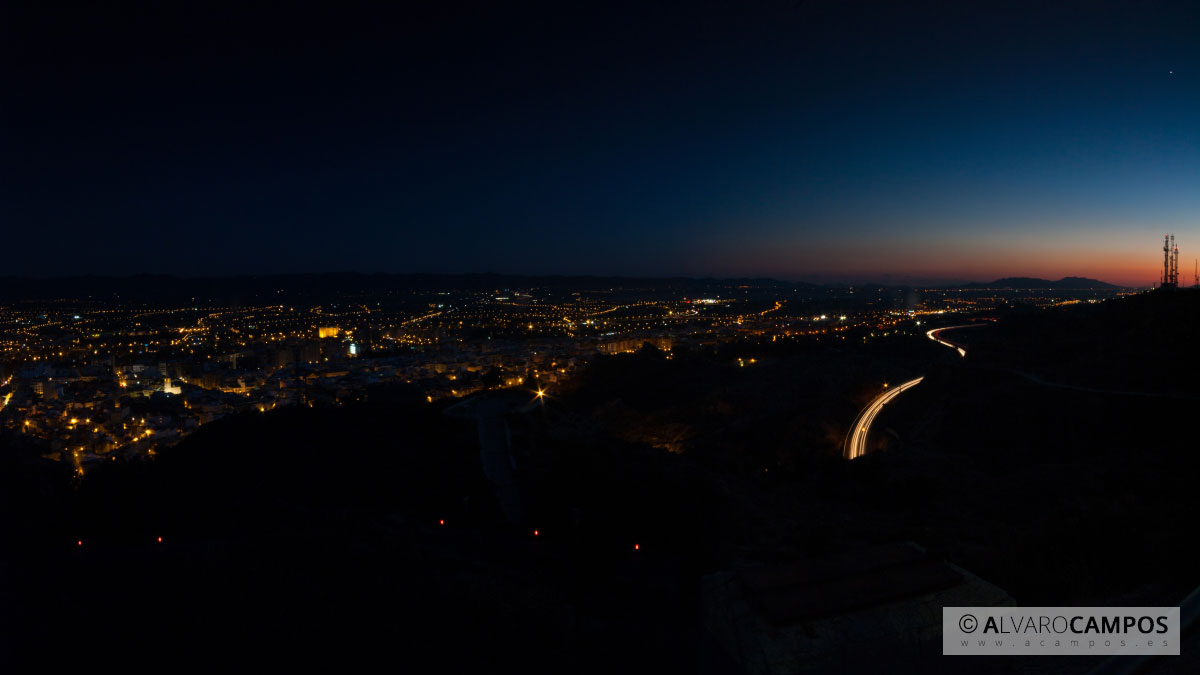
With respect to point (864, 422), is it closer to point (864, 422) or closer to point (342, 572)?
point (864, 422)

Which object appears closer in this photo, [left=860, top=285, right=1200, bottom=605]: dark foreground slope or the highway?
[left=860, top=285, right=1200, bottom=605]: dark foreground slope

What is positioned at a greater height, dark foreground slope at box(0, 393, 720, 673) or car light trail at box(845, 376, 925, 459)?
dark foreground slope at box(0, 393, 720, 673)

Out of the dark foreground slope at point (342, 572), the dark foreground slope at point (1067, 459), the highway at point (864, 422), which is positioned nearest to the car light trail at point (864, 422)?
the highway at point (864, 422)

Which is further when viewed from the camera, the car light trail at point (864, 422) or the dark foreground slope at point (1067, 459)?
the car light trail at point (864, 422)

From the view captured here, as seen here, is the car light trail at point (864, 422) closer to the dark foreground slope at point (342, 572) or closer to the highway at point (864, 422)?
the highway at point (864, 422)

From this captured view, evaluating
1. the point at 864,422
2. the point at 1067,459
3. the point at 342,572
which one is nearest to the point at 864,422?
the point at 864,422

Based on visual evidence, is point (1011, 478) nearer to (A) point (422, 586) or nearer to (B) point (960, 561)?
(B) point (960, 561)

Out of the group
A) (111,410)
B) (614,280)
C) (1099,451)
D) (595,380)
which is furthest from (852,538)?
(614,280)

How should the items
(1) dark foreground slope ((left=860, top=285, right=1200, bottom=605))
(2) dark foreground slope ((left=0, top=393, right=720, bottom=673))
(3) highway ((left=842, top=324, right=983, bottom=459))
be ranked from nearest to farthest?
(2) dark foreground slope ((left=0, top=393, right=720, bottom=673)), (1) dark foreground slope ((left=860, top=285, right=1200, bottom=605)), (3) highway ((left=842, top=324, right=983, bottom=459))

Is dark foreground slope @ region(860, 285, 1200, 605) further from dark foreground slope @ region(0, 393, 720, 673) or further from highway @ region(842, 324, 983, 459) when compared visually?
dark foreground slope @ region(0, 393, 720, 673)

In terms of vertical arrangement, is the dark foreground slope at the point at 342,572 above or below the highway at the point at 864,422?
above

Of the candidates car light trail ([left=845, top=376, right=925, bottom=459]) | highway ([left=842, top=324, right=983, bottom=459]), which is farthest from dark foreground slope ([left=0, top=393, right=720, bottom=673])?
car light trail ([left=845, top=376, right=925, bottom=459])
